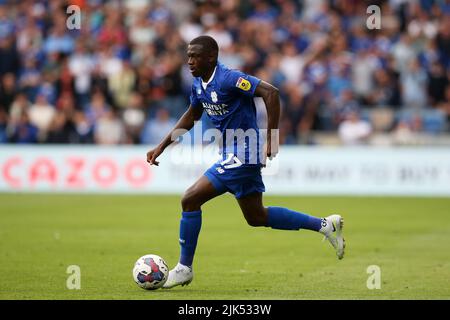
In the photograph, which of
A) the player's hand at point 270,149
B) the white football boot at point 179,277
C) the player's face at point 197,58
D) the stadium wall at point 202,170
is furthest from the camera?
the stadium wall at point 202,170

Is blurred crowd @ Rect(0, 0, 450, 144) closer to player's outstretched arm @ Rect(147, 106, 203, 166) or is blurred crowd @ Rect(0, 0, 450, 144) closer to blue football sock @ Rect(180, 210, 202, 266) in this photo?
player's outstretched arm @ Rect(147, 106, 203, 166)

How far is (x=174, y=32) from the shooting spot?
79.2ft

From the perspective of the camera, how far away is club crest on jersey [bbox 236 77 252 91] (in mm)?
9102

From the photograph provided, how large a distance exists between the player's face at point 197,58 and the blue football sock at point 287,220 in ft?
5.45

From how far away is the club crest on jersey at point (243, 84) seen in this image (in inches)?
358

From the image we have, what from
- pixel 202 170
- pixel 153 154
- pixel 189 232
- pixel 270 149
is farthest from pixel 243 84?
pixel 202 170

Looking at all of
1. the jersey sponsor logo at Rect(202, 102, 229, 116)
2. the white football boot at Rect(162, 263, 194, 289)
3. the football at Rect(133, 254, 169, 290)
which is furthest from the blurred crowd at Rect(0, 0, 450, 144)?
the football at Rect(133, 254, 169, 290)

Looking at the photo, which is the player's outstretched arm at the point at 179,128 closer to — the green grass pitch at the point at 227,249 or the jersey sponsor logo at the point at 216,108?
the jersey sponsor logo at the point at 216,108

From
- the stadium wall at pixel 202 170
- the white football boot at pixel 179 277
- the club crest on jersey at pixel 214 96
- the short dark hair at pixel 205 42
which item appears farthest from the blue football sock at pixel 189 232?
the stadium wall at pixel 202 170

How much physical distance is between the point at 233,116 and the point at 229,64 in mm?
13196

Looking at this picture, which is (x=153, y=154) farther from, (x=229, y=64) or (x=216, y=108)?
(x=229, y=64)

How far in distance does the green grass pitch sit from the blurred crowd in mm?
2516

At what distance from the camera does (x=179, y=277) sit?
923cm
